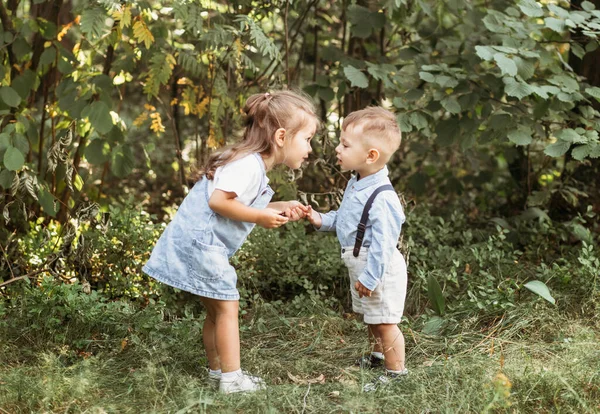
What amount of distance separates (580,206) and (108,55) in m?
3.36

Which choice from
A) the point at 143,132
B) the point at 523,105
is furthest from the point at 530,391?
the point at 143,132

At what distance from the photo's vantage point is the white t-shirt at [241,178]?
117 inches

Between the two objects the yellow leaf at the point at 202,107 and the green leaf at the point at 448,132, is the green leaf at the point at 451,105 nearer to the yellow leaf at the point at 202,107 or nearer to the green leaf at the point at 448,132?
the green leaf at the point at 448,132

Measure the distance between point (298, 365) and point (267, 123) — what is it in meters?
1.14

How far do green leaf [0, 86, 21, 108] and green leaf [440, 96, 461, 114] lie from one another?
2.39m

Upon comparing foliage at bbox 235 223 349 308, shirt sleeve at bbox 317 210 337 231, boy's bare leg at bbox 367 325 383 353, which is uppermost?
shirt sleeve at bbox 317 210 337 231

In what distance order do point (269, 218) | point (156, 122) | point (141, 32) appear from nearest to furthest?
1. point (269, 218)
2. point (141, 32)
3. point (156, 122)

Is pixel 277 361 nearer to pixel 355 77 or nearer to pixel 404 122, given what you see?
pixel 404 122

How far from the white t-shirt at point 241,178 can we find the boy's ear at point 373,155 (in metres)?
0.46

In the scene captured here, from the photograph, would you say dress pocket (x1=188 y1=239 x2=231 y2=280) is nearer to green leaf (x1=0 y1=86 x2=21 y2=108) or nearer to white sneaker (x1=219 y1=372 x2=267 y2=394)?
white sneaker (x1=219 y1=372 x2=267 y2=394)

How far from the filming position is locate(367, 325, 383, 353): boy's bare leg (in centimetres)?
336

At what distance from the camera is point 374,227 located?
10.2 feet

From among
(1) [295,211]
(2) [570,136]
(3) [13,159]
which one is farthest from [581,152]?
(3) [13,159]

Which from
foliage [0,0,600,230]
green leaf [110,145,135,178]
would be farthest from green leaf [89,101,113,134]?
green leaf [110,145,135,178]
